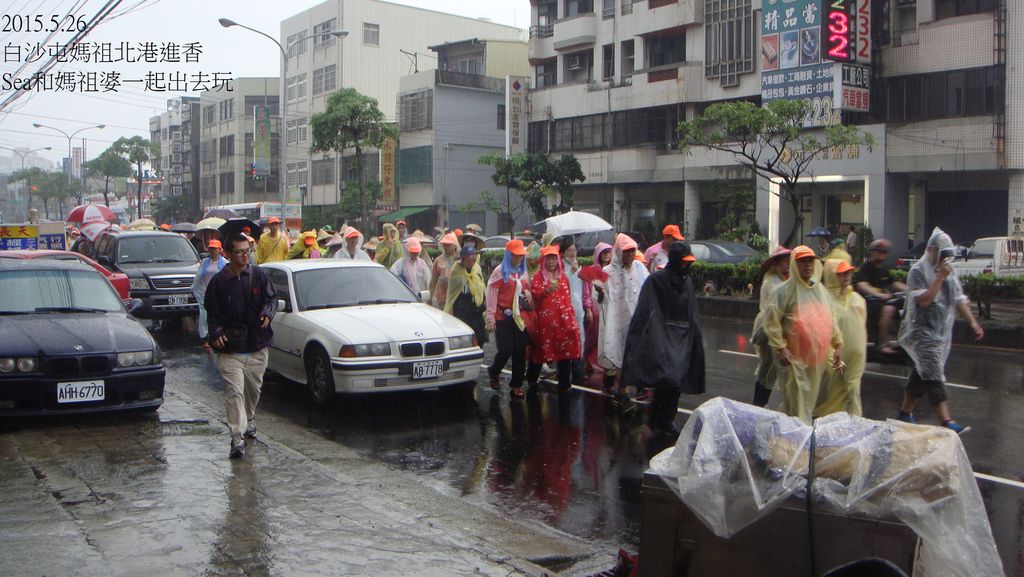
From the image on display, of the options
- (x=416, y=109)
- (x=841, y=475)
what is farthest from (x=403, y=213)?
(x=841, y=475)

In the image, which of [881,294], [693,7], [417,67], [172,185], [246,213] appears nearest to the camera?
[881,294]

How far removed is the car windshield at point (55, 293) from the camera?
929 cm

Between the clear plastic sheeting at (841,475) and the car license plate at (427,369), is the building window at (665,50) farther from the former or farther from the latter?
the clear plastic sheeting at (841,475)

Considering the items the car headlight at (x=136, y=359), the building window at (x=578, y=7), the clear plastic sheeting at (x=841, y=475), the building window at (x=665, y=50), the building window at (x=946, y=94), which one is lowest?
the car headlight at (x=136, y=359)

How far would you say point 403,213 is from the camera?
5384cm

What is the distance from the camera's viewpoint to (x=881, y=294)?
1020 centimetres

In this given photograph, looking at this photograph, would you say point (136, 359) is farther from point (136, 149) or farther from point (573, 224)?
point (136, 149)

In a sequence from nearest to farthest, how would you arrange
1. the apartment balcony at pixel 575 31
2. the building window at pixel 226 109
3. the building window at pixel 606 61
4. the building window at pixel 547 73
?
1. the building window at pixel 606 61
2. the apartment balcony at pixel 575 31
3. the building window at pixel 547 73
4. the building window at pixel 226 109

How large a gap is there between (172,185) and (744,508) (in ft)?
304

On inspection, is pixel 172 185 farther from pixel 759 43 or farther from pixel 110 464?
pixel 110 464

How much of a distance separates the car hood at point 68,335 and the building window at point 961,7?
27.6m

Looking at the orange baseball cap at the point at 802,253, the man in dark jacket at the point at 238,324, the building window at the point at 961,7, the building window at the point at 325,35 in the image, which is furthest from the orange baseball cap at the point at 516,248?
the building window at the point at 325,35

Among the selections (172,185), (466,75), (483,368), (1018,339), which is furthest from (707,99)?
(172,185)

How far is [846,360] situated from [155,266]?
12.8 meters
